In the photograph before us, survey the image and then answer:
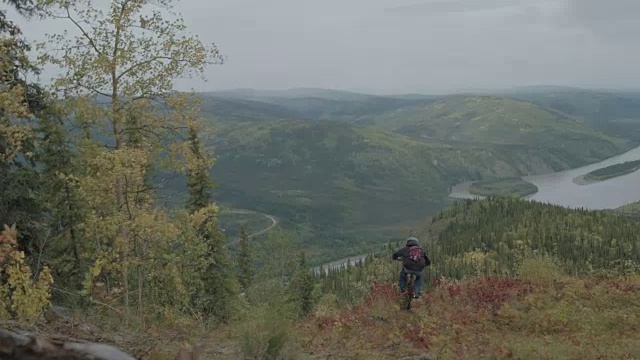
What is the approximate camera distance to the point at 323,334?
14.6 meters

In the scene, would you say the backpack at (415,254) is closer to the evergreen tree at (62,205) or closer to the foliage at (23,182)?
the foliage at (23,182)

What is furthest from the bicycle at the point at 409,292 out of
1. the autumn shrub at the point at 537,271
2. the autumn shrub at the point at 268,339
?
the autumn shrub at the point at 268,339

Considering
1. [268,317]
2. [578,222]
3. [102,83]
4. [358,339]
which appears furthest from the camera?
[578,222]

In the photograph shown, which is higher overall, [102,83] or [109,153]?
[102,83]

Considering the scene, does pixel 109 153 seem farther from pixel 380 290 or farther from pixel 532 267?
pixel 532 267

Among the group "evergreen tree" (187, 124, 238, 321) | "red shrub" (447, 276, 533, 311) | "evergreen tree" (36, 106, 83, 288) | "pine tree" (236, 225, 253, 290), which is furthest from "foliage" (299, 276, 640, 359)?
"pine tree" (236, 225, 253, 290)

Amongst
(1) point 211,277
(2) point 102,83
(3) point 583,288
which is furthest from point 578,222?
(2) point 102,83

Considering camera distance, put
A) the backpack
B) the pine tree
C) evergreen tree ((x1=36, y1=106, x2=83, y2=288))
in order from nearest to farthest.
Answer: the backpack → evergreen tree ((x1=36, y1=106, x2=83, y2=288)) → the pine tree

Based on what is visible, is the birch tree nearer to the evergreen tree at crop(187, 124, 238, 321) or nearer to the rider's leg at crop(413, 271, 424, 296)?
the rider's leg at crop(413, 271, 424, 296)

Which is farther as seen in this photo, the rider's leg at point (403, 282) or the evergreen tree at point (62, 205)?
the evergreen tree at point (62, 205)

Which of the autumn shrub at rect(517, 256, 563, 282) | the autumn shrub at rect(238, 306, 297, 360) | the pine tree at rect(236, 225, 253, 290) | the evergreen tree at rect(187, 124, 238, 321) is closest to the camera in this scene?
the autumn shrub at rect(238, 306, 297, 360)

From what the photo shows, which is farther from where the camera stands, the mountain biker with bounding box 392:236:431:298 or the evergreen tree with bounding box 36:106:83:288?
the evergreen tree with bounding box 36:106:83:288

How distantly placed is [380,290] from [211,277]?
2493 centimetres

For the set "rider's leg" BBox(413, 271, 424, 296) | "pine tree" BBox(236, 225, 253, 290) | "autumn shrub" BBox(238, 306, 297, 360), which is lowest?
"pine tree" BBox(236, 225, 253, 290)
